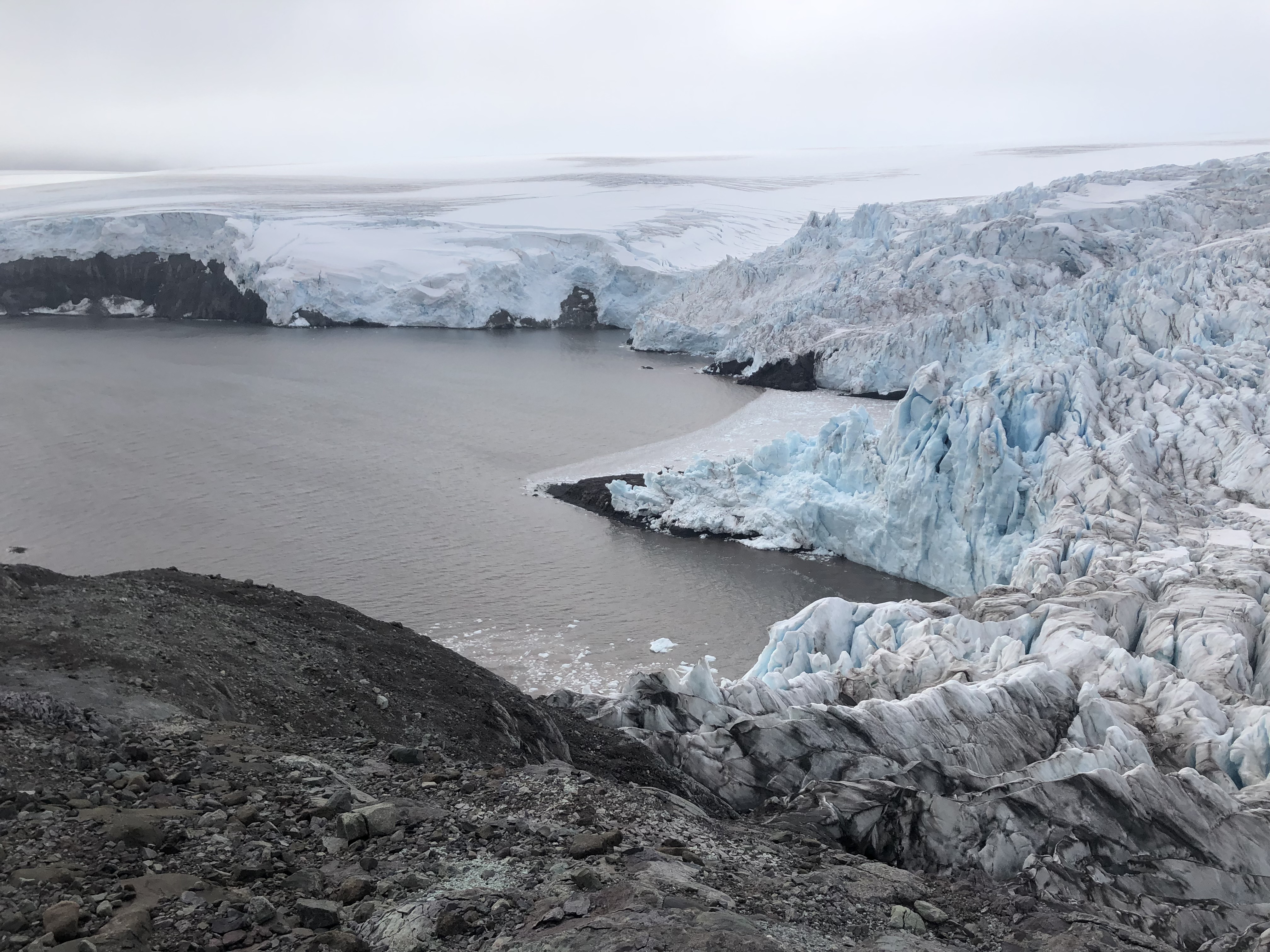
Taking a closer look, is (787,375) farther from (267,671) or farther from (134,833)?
(134,833)

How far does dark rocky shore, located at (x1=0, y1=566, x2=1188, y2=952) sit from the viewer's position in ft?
11.0

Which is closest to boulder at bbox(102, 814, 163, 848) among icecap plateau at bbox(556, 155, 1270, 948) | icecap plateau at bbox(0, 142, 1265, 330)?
icecap plateau at bbox(556, 155, 1270, 948)

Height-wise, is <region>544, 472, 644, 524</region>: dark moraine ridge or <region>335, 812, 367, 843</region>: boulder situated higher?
<region>335, 812, 367, 843</region>: boulder

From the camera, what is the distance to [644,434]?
25016 millimetres

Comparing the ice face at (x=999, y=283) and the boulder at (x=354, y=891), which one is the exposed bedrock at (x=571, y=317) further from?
the boulder at (x=354, y=891)

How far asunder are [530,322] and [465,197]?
66.9ft

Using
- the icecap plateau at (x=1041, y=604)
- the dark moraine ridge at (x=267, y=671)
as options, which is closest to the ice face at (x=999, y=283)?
the icecap plateau at (x=1041, y=604)

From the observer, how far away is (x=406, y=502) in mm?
19000

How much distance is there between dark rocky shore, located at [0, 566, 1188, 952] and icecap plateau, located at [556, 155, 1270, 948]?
663 mm

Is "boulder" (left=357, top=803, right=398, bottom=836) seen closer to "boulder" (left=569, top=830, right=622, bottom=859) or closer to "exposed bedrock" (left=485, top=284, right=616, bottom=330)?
"boulder" (left=569, top=830, right=622, bottom=859)

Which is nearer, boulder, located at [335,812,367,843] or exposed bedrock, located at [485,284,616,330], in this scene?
boulder, located at [335,812,367,843]

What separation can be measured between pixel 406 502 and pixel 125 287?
32.5 m

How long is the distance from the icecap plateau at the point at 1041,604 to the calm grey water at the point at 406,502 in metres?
2.12

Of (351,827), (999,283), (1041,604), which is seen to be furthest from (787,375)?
(351,827)
